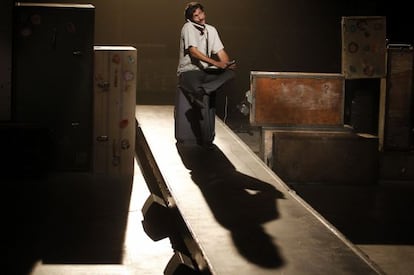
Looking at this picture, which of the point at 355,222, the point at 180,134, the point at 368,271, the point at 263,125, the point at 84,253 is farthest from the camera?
the point at 263,125

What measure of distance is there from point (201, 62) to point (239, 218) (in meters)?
2.39

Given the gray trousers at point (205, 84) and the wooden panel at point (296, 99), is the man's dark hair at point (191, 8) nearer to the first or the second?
the gray trousers at point (205, 84)

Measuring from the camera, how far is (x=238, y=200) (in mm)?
7648

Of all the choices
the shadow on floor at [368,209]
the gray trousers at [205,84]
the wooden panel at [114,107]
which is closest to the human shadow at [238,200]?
the gray trousers at [205,84]

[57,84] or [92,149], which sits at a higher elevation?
[57,84]

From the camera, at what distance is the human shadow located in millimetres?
6176

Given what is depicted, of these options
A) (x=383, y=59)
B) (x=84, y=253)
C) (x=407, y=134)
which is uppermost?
(x=383, y=59)

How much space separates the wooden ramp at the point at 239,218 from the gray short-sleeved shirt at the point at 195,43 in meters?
1.02

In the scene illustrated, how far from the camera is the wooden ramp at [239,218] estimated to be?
5.88 metres

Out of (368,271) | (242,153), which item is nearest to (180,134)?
(242,153)

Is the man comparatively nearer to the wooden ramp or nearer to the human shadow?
the human shadow

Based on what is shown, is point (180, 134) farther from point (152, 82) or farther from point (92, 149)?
point (152, 82)

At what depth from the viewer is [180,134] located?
31.8 ft

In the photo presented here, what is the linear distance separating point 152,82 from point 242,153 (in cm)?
687
